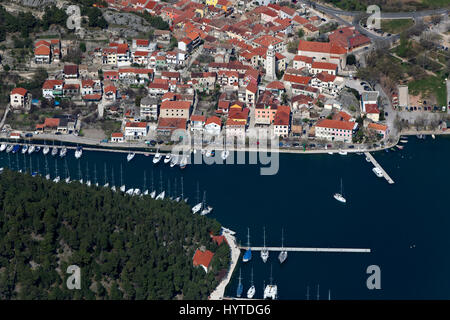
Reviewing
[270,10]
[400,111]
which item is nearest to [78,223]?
[400,111]

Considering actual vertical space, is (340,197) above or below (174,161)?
below

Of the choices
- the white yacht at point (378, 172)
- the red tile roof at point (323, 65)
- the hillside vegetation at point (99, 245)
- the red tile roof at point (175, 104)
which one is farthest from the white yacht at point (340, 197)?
the red tile roof at point (323, 65)

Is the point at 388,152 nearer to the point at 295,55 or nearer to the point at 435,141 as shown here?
the point at 435,141

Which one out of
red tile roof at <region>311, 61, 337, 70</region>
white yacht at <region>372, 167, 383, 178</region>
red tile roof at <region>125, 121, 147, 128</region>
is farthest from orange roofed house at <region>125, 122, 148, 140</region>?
white yacht at <region>372, 167, 383, 178</region>

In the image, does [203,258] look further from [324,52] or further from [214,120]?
[324,52]

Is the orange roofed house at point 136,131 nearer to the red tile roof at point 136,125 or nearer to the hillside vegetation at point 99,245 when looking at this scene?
Result: the red tile roof at point 136,125

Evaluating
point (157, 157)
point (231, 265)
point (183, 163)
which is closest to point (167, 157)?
→ point (157, 157)
